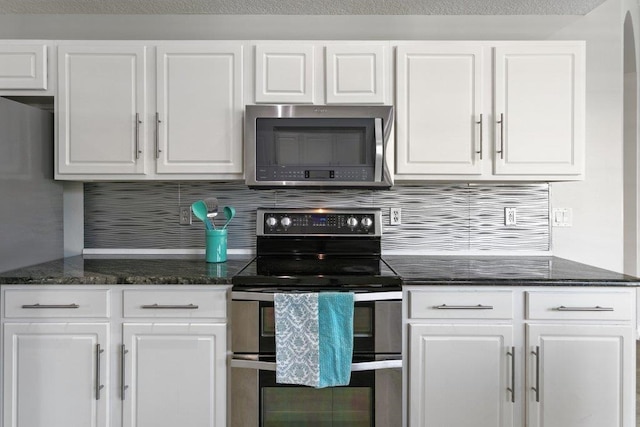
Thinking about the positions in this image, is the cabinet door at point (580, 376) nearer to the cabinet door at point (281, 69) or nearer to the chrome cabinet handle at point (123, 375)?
the cabinet door at point (281, 69)

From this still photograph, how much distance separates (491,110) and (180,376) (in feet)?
6.32

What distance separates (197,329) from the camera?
71.3 inches

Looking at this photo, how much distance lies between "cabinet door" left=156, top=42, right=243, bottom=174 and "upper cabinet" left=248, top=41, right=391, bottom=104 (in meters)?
0.15

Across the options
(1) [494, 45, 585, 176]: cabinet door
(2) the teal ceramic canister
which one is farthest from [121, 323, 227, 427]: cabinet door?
(1) [494, 45, 585, 176]: cabinet door

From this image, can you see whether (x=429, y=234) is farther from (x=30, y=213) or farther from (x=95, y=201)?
(x=30, y=213)

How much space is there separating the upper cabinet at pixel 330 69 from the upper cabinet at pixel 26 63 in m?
1.07

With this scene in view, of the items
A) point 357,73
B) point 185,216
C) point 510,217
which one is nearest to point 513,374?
point 510,217

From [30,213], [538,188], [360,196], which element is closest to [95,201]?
[30,213]

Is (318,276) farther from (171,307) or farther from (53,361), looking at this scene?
(53,361)

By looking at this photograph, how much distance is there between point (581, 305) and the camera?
1.78 meters

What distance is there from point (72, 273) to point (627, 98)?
4.37m

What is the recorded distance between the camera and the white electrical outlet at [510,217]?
2469 mm

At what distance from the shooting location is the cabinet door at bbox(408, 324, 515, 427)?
179cm

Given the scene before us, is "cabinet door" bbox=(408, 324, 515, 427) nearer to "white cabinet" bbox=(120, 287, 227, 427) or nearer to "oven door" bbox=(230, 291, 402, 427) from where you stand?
"oven door" bbox=(230, 291, 402, 427)
